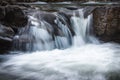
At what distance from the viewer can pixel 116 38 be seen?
11.8m

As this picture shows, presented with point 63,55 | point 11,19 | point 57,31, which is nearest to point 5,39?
point 11,19

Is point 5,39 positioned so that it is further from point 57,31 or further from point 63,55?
point 57,31

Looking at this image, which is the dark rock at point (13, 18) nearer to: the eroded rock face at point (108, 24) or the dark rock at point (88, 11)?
the dark rock at point (88, 11)

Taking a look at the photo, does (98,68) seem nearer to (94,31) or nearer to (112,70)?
(112,70)

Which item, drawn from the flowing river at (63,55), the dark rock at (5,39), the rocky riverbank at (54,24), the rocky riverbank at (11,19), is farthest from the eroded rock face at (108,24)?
the dark rock at (5,39)

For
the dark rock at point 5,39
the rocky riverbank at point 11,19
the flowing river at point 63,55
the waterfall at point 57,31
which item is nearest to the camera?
the flowing river at point 63,55

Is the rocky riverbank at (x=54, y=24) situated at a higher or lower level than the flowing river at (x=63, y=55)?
higher

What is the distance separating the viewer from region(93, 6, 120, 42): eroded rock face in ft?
38.7

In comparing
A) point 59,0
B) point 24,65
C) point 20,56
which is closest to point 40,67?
point 24,65

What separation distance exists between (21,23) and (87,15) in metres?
3.34

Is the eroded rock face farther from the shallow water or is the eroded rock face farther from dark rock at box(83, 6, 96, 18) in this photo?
the shallow water

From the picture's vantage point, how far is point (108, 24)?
1184cm

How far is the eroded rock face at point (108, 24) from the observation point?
1179cm

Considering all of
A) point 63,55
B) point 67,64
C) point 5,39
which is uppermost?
point 5,39
